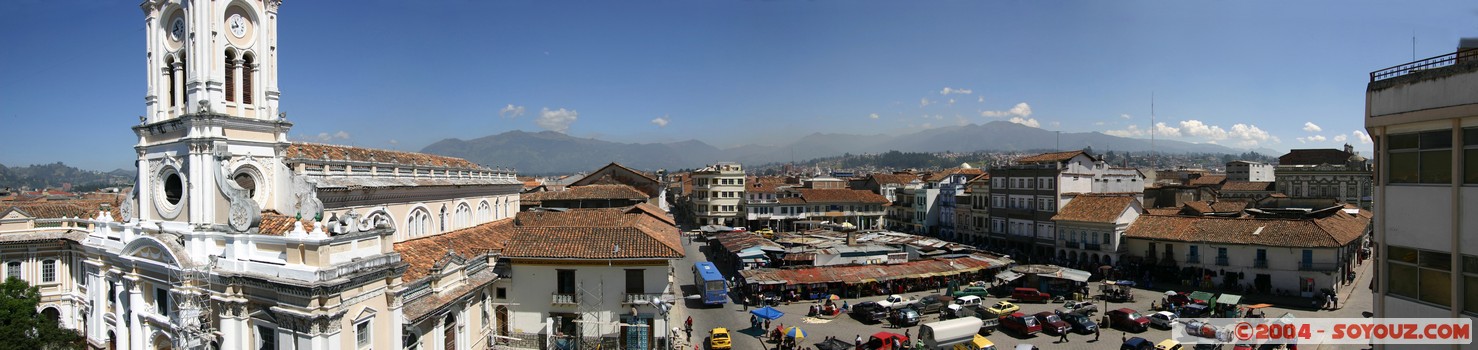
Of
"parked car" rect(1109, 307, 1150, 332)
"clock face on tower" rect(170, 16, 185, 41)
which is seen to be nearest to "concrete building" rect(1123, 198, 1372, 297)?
"parked car" rect(1109, 307, 1150, 332)

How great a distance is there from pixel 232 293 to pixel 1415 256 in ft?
73.2

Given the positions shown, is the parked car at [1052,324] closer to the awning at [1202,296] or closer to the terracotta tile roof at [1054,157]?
the awning at [1202,296]

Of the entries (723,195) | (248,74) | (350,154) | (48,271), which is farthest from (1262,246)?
(48,271)

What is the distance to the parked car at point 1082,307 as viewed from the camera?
28.9 m

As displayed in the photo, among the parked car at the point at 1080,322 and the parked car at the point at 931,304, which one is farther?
the parked car at the point at 931,304

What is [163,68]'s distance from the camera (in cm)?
1858

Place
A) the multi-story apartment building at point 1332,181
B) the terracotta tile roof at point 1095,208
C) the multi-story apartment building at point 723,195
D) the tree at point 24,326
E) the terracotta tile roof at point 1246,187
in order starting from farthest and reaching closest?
the multi-story apartment building at point 723,195 → the terracotta tile roof at point 1246,187 → the multi-story apartment building at point 1332,181 → the terracotta tile roof at point 1095,208 → the tree at point 24,326

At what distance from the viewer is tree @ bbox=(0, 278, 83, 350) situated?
64.1 ft

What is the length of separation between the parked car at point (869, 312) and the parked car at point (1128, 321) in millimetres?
8958

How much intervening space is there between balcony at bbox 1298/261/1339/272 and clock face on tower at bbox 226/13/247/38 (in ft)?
147

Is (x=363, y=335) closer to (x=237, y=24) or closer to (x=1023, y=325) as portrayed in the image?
(x=237, y=24)

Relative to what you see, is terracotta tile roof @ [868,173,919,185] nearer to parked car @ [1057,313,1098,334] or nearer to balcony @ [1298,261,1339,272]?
balcony @ [1298,261,1339,272]

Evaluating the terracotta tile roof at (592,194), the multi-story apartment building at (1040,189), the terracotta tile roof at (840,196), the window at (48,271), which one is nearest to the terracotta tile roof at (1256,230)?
the multi-story apartment building at (1040,189)

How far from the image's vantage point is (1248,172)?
94.1 metres
